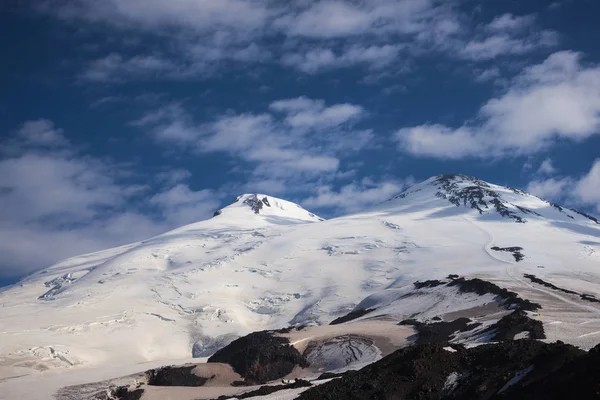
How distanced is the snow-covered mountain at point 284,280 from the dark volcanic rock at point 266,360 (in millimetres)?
15645

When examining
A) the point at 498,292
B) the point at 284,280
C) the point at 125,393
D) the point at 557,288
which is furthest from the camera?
the point at 284,280

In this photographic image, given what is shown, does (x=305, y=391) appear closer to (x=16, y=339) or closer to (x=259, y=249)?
(x=16, y=339)

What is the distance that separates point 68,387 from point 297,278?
53260 mm

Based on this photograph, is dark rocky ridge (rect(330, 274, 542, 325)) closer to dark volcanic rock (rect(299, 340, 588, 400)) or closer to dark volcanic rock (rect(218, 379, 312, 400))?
dark volcanic rock (rect(299, 340, 588, 400))

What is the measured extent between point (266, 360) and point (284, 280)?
50567 mm

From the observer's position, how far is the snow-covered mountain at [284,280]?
54.3 meters

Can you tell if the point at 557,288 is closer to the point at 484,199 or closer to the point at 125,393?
the point at 125,393

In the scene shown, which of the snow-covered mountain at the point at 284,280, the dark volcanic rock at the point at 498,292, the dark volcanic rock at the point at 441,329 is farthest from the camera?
the snow-covered mountain at the point at 284,280

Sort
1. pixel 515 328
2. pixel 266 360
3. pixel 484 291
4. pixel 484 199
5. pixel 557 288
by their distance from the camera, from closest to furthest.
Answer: pixel 515 328 < pixel 266 360 < pixel 484 291 < pixel 557 288 < pixel 484 199

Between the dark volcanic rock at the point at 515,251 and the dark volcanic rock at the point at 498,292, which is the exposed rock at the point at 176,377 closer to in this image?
the dark volcanic rock at the point at 498,292

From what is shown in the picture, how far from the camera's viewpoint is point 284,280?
88.9 meters

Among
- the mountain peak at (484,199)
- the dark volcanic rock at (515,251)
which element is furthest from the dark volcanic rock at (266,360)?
the mountain peak at (484,199)

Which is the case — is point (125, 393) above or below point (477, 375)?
above

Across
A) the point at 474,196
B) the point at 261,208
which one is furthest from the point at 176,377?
the point at 261,208
